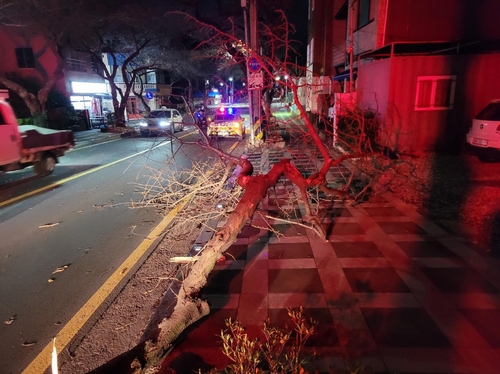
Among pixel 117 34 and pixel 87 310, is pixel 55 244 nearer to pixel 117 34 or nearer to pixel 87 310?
pixel 87 310

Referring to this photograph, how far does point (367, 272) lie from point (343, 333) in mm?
1245

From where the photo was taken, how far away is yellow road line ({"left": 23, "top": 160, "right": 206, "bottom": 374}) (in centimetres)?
317

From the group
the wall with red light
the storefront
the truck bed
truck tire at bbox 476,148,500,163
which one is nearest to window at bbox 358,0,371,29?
the wall with red light

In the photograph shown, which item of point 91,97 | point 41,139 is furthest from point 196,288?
point 91,97

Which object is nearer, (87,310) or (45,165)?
(87,310)

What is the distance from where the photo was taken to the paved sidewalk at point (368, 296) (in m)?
2.95

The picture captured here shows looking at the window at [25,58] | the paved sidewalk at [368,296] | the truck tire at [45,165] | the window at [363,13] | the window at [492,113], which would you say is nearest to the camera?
the paved sidewalk at [368,296]

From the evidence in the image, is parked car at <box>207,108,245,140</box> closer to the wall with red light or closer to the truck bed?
the truck bed

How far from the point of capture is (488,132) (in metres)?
9.38

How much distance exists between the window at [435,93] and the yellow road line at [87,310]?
33.3ft

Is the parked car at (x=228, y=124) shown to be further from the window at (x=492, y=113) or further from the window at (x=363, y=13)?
the window at (x=492, y=113)

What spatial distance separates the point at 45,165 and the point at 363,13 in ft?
50.8

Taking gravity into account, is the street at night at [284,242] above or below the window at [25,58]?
below

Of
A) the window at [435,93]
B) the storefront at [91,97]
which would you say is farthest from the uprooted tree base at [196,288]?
the storefront at [91,97]
